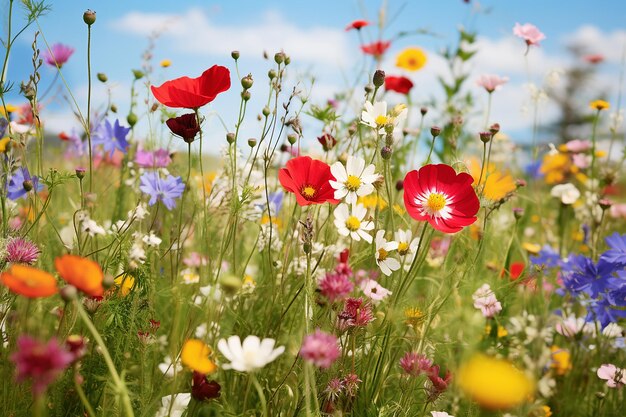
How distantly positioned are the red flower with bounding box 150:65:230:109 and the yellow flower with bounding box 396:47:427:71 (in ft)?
5.14

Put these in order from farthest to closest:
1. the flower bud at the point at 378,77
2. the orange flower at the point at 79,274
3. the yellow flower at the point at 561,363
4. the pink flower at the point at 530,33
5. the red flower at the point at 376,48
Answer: the red flower at the point at 376,48, the pink flower at the point at 530,33, the yellow flower at the point at 561,363, the flower bud at the point at 378,77, the orange flower at the point at 79,274

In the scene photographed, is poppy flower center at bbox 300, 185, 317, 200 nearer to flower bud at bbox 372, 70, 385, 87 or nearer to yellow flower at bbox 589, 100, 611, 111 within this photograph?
flower bud at bbox 372, 70, 385, 87

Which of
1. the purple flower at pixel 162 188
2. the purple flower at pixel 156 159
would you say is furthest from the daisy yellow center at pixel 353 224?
the purple flower at pixel 156 159

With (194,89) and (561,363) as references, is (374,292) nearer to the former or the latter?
(194,89)

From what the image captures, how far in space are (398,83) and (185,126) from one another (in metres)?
1.00

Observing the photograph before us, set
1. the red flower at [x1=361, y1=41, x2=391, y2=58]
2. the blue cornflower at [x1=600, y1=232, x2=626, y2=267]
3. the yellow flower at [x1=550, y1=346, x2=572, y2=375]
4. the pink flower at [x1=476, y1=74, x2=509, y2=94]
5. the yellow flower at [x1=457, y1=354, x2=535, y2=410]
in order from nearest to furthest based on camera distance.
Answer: the yellow flower at [x1=457, y1=354, x2=535, y2=410]
the blue cornflower at [x1=600, y1=232, x2=626, y2=267]
the yellow flower at [x1=550, y1=346, x2=572, y2=375]
the pink flower at [x1=476, y1=74, x2=509, y2=94]
the red flower at [x1=361, y1=41, x2=391, y2=58]

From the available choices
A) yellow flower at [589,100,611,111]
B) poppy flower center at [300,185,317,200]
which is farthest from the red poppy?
yellow flower at [589,100,611,111]

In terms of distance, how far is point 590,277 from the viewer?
130cm

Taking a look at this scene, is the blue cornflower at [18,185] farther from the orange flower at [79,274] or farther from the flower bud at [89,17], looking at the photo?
the orange flower at [79,274]

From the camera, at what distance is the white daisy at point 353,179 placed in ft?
3.10

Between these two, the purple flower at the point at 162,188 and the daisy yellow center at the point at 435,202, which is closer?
the daisy yellow center at the point at 435,202

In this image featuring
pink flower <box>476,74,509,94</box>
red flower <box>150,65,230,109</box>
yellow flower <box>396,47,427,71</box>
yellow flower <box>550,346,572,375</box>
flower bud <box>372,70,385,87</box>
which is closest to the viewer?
red flower <box>150,65,230,109</box>

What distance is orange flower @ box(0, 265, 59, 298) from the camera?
52cm

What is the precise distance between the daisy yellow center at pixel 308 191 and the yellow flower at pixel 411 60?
1535 mm
